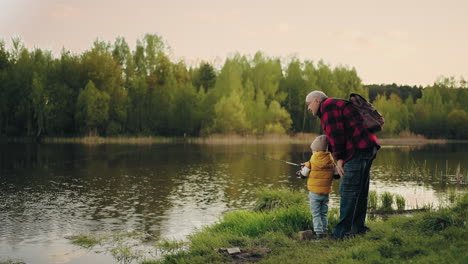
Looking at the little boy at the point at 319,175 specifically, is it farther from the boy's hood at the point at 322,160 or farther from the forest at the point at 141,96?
the forest at the point at 141,96

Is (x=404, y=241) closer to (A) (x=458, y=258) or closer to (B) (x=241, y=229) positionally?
(A) (x=458, y=258)

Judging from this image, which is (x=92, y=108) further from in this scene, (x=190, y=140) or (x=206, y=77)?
(x=206, y=77)

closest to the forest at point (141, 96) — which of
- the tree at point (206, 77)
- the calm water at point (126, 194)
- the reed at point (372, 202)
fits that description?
the tree at point (206, 77)

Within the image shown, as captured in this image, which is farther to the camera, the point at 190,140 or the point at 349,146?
the point at 190,140

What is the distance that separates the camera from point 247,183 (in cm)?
2200

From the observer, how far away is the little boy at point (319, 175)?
764 centimetres

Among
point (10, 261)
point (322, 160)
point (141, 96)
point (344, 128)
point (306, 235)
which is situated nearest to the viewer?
point (344, 128)

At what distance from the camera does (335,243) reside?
7172 mm

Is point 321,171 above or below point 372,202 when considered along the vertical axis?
above

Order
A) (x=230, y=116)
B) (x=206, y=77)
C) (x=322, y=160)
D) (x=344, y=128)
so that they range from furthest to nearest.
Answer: (x=206, y=77) → (x=230, y=116) → (x=322, y=160) → (x=344, y=128)

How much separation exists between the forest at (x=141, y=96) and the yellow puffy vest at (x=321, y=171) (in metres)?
55.4

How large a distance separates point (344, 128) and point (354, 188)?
37.0 inches

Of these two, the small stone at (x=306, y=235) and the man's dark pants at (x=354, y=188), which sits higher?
the man's dark pants at (x=354, y=188)

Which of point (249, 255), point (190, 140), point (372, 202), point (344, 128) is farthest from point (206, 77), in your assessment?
point (249, 255)
